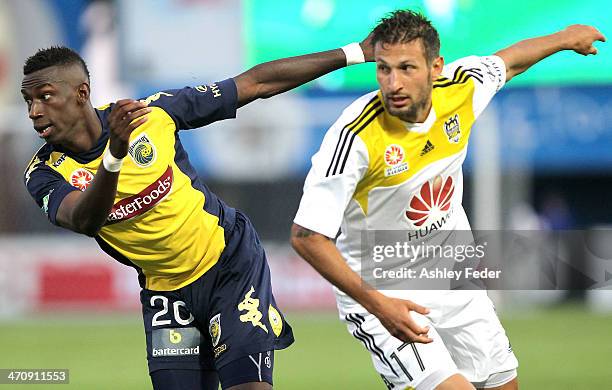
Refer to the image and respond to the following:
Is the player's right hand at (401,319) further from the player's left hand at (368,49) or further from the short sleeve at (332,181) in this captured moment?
the player's left hand at (368,49)

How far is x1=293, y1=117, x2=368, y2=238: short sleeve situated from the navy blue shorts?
941 millimetres

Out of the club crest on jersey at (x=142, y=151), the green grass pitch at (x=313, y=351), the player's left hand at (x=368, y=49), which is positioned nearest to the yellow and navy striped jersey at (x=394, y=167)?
the player's left hand at (x=368, y=49)

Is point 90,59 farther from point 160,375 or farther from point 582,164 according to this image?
point 160,375

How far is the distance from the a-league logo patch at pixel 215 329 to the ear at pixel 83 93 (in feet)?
4.66

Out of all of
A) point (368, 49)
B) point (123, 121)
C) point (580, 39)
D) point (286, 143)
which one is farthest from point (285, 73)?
point (286, 143)

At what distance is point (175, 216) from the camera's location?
6566mm

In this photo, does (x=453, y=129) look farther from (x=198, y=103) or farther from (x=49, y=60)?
(x=49, y=60)

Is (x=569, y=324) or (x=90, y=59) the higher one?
→ (x=90, y=59)

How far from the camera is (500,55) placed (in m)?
7.09

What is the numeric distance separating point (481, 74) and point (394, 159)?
0.98 meters

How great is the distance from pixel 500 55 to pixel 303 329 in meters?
10.8

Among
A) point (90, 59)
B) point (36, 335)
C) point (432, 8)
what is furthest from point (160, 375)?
point (90, 59)

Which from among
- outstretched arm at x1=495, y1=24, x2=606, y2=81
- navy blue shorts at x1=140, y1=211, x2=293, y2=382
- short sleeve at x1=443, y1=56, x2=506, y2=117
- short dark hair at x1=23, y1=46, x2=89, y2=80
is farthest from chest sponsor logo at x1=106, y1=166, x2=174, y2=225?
outstretched arm at x1=495, y1=24, x2=606, y2=81

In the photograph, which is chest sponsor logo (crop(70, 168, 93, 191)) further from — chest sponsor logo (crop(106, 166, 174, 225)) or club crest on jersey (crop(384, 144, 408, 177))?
club crest on jersey (crop(384, 144, 408, 177))
